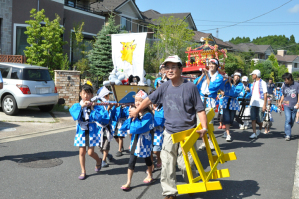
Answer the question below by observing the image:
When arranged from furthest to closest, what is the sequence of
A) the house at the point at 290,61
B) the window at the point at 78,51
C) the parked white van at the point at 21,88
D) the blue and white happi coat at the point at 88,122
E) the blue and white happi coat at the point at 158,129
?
the house at the point at 290,61 < the window at the point at 78,51 < the parked white van at the point at 21,88 < the blue and white happi coat at the point at 158,129 < the blue and white happi coat at the point at 88,122

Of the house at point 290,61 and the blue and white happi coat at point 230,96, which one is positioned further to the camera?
the house at point 290,61

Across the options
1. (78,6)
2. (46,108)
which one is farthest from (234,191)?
(78,6)

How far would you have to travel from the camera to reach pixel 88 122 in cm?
472

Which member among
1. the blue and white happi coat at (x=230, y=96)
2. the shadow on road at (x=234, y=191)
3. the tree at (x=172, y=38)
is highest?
the tree at (x=172, y=38)

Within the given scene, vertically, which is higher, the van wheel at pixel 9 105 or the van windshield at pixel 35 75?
the van windshield at pixel 35 75

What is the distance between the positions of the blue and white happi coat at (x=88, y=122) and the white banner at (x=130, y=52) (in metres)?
1.50

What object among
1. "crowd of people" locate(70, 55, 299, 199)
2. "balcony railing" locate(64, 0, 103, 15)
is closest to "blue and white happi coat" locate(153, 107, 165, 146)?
"crowd of people" locate(70, 55, 299, 199)

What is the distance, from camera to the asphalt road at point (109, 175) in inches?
165

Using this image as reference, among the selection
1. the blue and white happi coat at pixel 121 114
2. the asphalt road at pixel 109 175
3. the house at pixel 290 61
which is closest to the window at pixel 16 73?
the asphalt road at pixel 109 175

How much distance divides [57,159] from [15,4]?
13020 mm

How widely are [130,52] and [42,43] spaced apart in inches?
420

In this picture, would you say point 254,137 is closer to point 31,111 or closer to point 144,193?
point 144,193

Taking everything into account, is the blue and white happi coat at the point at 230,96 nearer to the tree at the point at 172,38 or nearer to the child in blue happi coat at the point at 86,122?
the child in blue happi coat at the point at 86,122

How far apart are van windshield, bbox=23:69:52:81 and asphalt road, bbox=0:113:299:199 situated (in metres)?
3.26
